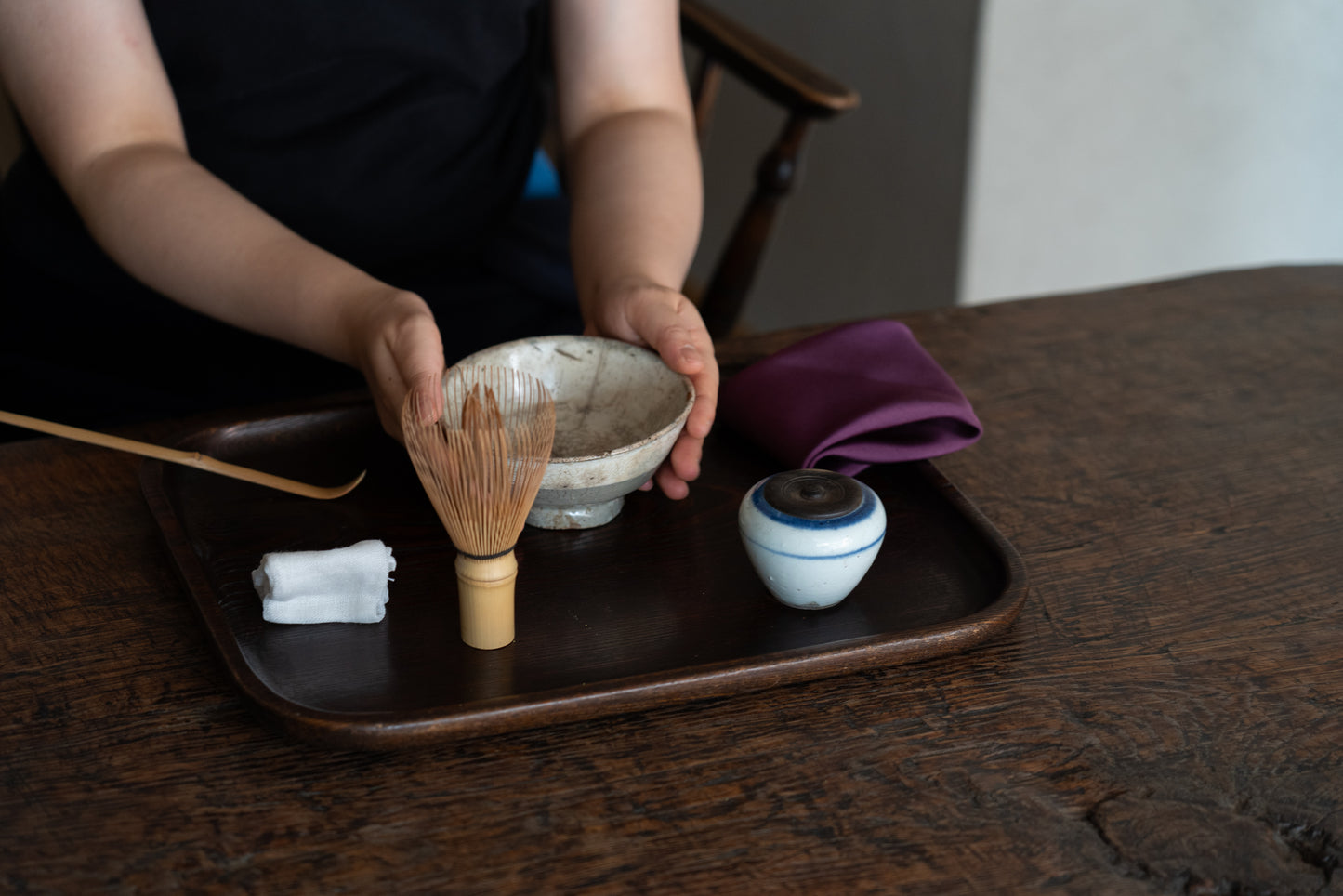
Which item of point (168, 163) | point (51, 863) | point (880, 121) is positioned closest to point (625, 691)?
point (51, 863)

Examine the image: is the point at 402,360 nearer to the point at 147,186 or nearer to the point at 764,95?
the point at 147,186

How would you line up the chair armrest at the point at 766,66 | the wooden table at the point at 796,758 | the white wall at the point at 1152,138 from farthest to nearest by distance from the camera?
the white wall at the point at 1152,138 → the chair armrest at the point at 766,66 → the wooden table at the point at 796,758

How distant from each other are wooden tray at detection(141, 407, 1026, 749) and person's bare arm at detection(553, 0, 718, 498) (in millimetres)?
75

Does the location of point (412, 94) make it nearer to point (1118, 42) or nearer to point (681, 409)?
point (681, 409)

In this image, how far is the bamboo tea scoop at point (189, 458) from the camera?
0.60 m

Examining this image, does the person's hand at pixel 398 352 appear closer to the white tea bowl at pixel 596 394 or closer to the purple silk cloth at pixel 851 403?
the white tea bowl at pixel 596 394

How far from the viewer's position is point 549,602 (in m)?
0.57

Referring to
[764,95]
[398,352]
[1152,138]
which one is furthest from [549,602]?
[1152,138]

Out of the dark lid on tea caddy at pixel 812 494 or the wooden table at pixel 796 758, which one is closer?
the wooden table at pixel 796 758

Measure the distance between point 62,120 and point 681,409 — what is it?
0.49 metres

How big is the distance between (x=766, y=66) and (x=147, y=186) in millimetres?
582

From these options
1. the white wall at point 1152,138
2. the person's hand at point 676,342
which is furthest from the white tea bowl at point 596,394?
the white wall at point 1152,138

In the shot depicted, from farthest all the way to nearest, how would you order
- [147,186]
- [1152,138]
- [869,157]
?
[869,157] < [1152,138] < [147,186]

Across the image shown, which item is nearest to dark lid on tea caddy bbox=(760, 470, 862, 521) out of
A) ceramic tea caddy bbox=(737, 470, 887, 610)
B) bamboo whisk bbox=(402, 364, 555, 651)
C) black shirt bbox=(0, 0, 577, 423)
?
ceramic tea caddy bbox=(737, 470, 887, 610)
